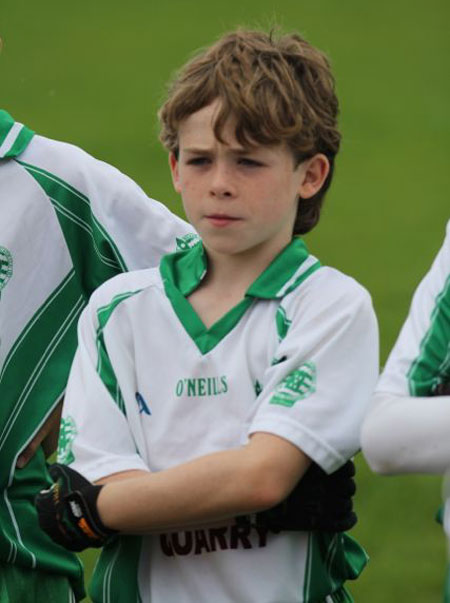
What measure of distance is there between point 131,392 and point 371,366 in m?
0.49

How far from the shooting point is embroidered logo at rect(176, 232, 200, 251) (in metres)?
4.48

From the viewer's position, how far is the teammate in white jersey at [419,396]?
3.51m

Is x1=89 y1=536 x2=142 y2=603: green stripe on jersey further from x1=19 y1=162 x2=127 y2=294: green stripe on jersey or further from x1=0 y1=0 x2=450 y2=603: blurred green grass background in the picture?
x1=0 y1=0 x2=450 y2=603: blurred green grass background

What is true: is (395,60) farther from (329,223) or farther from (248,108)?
(248,108)

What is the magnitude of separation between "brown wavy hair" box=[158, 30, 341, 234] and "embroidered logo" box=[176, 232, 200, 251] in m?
0.43

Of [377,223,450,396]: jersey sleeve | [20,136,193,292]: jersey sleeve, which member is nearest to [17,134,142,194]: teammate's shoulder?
[20,136,193,292]: jersey sleeve

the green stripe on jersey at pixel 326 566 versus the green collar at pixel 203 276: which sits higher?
the green collar at pixel 203 276

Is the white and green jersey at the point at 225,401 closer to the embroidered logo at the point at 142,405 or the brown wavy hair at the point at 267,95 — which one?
the embroidered logo at the point at 142,405

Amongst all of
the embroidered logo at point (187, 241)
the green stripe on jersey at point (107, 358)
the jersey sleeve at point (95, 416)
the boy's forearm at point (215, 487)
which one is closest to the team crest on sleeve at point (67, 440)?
the jersey sleeve at point (95, 416)

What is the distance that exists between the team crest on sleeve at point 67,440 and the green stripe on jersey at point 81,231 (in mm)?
692

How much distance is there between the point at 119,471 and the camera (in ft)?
12.4

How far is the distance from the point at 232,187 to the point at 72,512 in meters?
0.71

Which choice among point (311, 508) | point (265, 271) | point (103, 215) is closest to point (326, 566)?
point (311, 508)

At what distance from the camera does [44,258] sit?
454cm
